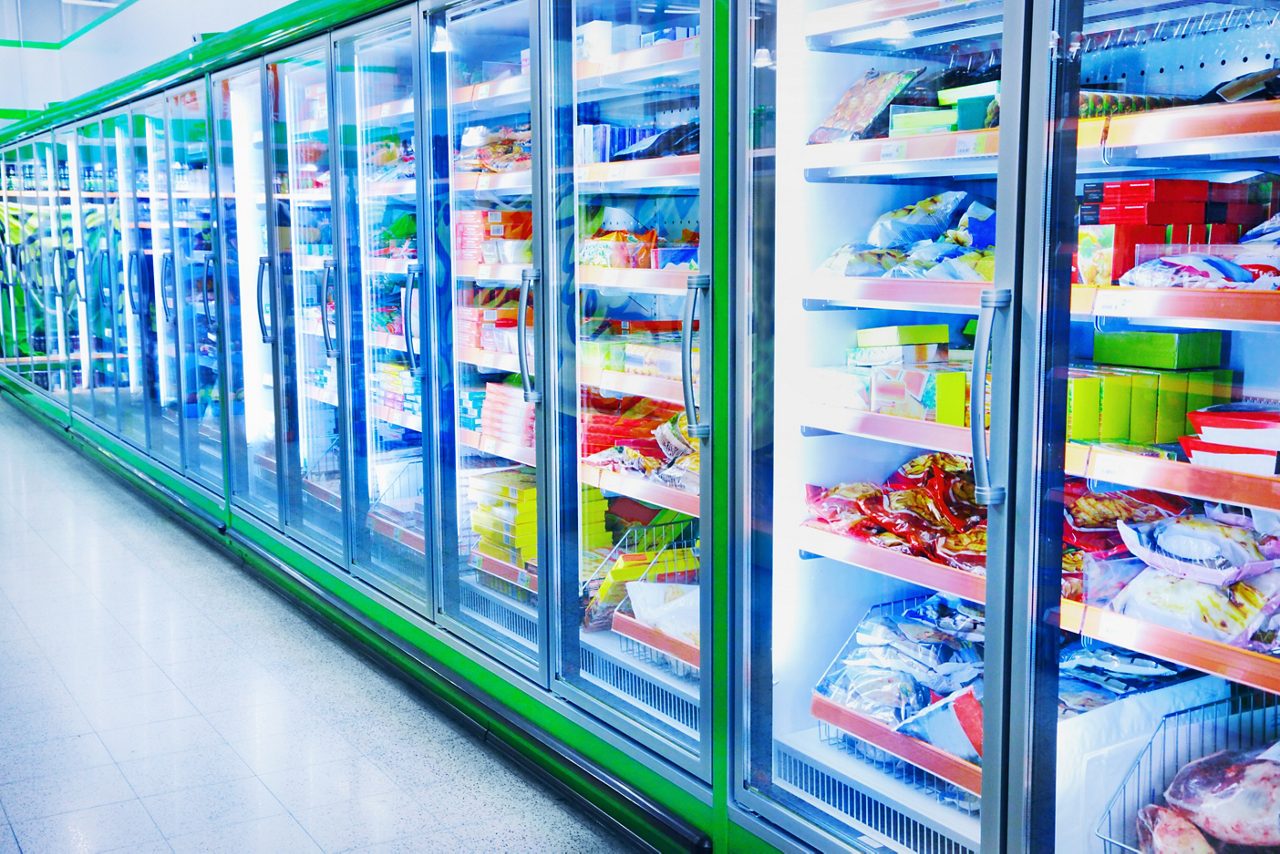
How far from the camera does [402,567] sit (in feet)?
14.8

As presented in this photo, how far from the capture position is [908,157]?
2238 millimetres

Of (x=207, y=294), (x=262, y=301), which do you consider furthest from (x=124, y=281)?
(x=262, y=301)

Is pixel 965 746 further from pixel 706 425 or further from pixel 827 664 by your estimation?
pixel 706 425

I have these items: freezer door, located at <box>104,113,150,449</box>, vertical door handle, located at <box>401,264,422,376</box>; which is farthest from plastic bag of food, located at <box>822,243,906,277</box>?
freezer door, located at <box>104,113,150,449</box>

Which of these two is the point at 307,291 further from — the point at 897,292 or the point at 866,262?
the point at 897,292

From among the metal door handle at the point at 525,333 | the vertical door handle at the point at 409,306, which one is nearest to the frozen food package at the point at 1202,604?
the metal door handle at the point at 525,333

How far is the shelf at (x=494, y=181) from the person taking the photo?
3.44 m

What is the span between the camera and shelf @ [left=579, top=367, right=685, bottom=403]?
2926mm

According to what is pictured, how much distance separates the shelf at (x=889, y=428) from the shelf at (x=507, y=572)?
4.74 feet

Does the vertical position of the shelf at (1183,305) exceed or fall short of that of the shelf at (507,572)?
it exceeds it

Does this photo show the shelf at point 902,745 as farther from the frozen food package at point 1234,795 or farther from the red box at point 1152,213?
the red box at point 1152,213

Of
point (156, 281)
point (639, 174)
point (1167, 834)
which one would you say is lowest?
point (1167, 834)

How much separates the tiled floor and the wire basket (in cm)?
135

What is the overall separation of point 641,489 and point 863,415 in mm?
855
